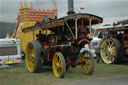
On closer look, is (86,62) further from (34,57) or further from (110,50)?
(110,50)

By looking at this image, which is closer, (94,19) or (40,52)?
(94,19)

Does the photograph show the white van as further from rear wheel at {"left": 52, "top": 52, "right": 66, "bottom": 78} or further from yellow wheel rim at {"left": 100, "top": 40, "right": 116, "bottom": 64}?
yellow wheel rim at {"left": 100, "top": 40, "right": 116, "bottom": 64}

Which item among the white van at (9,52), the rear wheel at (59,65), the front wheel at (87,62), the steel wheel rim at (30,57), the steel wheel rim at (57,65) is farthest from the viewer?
the white van at (9,52)

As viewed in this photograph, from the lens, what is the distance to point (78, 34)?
8344 millimetres

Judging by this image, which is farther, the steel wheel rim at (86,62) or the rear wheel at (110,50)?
the rear wheel at (110,50)

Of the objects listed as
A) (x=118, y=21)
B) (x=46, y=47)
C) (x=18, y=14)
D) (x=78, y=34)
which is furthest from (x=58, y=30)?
(x=18, y=14)

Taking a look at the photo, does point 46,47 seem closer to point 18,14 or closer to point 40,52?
point 40,52

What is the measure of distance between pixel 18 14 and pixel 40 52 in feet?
49.9

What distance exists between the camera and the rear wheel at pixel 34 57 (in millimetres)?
9494

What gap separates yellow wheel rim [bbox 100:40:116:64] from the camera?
1348 centimetres

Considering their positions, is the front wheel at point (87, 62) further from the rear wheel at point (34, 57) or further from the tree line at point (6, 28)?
the tree line at point (6, 28)

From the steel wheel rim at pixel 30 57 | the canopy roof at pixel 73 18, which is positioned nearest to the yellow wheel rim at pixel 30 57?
the steel wheel rim at pixel 30 57

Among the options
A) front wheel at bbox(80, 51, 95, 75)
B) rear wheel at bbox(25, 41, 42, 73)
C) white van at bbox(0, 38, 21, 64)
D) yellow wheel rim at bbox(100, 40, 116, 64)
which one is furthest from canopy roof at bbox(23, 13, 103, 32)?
yellow wheel rim at bbox(100, 40, 116, 64)

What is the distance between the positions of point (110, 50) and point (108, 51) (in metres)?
0.25
